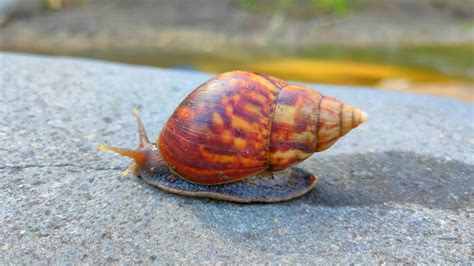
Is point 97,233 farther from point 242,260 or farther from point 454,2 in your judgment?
point 454,2

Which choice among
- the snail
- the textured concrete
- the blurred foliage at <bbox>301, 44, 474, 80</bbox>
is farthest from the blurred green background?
the snail

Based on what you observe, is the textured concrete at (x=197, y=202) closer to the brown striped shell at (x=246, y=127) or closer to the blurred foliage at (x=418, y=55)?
the brown striped shell at (x=246, y=127)

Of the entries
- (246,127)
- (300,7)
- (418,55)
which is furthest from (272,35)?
(246,127)

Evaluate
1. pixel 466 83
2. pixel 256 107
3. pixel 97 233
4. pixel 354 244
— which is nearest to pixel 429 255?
pixel 354 244

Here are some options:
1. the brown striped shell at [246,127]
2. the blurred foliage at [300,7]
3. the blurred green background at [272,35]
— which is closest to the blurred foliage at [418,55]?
the blurred green background at [272,35]

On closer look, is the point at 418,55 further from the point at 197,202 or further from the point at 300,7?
the point at 197,202

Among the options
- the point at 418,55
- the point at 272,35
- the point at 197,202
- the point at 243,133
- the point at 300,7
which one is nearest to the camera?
the point at 243,133
